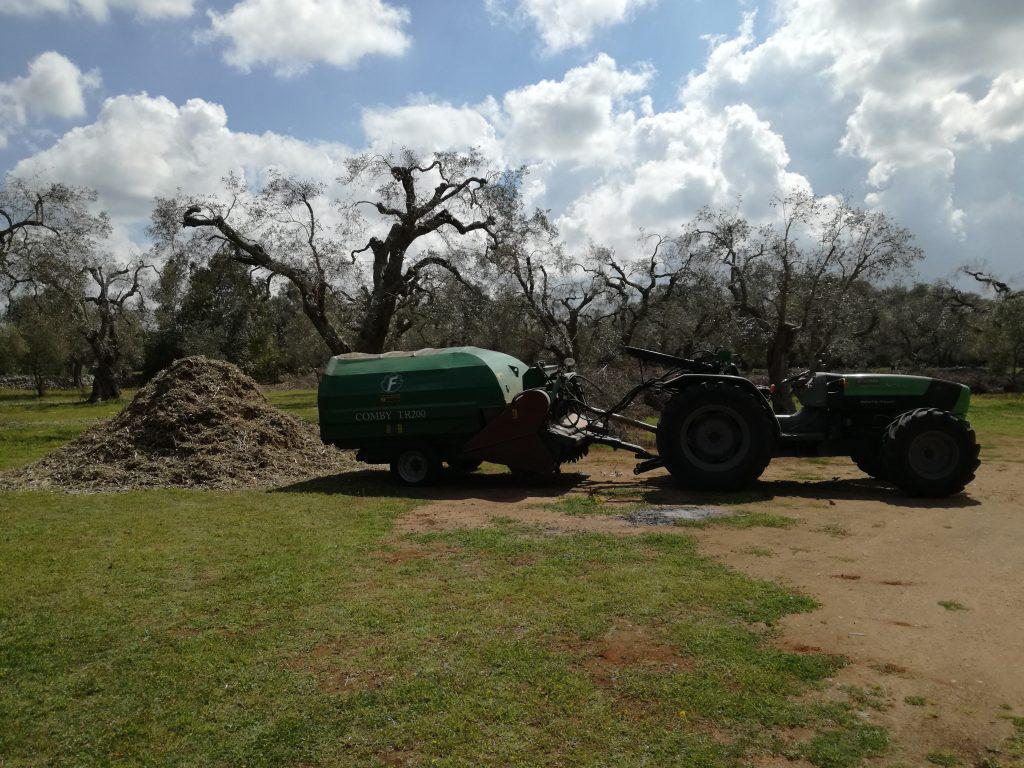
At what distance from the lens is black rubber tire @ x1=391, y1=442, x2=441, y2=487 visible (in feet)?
36.9

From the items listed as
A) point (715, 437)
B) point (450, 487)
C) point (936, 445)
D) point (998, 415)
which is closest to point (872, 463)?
point (936, 445)

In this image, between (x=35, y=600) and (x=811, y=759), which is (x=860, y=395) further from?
(x=35, y=600)

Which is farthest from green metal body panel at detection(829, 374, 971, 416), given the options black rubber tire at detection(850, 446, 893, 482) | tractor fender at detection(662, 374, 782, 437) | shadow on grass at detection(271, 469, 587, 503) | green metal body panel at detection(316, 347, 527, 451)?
green metal body panel at detection(316, 347, 527, 451)

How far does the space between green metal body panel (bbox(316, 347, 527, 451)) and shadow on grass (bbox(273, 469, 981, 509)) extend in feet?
2.53

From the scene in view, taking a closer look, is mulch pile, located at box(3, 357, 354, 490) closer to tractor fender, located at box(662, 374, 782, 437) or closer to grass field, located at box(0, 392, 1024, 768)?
grass field, located at box(0, 392, 1024, 768)

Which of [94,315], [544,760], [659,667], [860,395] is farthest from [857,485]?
[94,315]

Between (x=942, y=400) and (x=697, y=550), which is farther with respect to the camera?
(x=942, y=400)

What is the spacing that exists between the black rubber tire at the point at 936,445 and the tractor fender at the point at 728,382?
1471mm

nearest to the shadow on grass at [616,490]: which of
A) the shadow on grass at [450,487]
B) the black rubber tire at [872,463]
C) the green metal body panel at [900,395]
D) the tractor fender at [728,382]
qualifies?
the shadow on grass at [450,487]

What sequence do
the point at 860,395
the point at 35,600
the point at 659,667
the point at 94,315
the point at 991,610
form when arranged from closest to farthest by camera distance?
1. the point at 659,667
2. the point at 991,610
3. the point at 35,600
4. the point at 860,395
5. the point at 94,315

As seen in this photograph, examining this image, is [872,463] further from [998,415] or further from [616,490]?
[998,415]

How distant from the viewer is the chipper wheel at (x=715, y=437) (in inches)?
395

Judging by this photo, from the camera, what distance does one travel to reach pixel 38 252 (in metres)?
25.0

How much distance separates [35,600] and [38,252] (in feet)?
77.3
